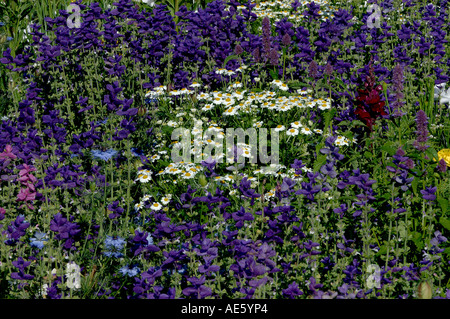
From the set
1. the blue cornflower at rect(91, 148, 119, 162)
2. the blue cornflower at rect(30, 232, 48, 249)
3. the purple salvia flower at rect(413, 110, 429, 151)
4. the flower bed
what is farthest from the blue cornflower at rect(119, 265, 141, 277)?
the purple salvia flower at rect(413, 110, 429, 151)

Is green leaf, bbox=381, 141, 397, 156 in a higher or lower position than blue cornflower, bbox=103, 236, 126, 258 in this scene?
higher

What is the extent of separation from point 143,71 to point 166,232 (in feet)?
10.0

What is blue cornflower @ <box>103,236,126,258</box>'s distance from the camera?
118 inches

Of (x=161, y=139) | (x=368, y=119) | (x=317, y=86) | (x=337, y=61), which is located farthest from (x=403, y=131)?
(x=161, y=139)

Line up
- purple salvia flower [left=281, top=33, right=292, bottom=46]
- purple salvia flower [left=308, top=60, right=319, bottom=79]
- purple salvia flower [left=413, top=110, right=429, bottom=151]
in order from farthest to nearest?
1. purple salvia flower [left=281, top=33, right=292, bottom=46]
2. purple salvia flower [left=308, top=60, right=319, bottom=79]
3. purple salvia flower [left=413, top=110, right=429, bottom=151]

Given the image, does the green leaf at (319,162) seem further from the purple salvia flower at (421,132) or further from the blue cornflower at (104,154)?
the blue cornflower at (104,154)

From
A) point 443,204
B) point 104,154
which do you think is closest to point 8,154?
point 104,154

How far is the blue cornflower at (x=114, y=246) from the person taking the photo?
3.01 m

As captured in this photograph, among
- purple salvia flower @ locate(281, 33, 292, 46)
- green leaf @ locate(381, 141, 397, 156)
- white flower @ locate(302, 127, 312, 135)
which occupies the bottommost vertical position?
green leaf @ locate(381, 141, 397, 156)

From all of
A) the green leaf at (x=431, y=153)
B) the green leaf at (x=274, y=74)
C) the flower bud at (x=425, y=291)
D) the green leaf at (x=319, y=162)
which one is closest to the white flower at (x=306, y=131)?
the green leaf at (x=319, y=162)

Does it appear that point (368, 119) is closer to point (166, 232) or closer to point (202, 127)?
point (202, 127)

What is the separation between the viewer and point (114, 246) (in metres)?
3.02

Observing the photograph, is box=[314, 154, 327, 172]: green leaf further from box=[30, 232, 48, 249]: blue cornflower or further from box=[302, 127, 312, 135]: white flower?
box=[30, 232, 48, 249]: blue cornflower

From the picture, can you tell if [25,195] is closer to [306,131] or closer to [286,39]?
[306,131]
